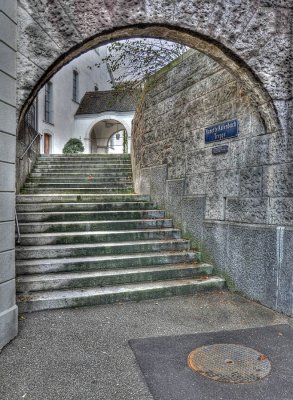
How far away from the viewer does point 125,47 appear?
22.5 ft

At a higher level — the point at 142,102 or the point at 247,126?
the point at 142,102

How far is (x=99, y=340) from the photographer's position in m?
3.23

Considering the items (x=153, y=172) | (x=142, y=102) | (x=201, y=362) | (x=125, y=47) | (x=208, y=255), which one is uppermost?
(x=125, y=47)

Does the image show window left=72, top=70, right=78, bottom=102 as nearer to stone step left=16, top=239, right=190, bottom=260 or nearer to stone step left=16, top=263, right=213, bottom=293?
stone step left=16, top=239, right=190, bottom=260

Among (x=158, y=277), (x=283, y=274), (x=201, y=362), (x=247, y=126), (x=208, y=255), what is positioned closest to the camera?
(x=201, y=362)

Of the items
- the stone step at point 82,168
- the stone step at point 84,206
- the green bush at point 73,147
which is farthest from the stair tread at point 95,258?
the green bush at point 73,147

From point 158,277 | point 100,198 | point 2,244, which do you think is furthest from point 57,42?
point 100,198

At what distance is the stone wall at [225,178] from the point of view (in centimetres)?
394

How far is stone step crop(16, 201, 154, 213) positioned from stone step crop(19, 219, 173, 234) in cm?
59

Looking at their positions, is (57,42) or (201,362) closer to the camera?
(201,362)

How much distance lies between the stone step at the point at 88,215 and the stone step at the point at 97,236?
0.50 metres

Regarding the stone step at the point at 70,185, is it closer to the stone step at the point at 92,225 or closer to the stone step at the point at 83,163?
the stone step at the point at 83,163

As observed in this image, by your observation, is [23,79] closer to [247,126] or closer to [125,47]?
[247,126]

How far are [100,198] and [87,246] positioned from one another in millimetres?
2187
